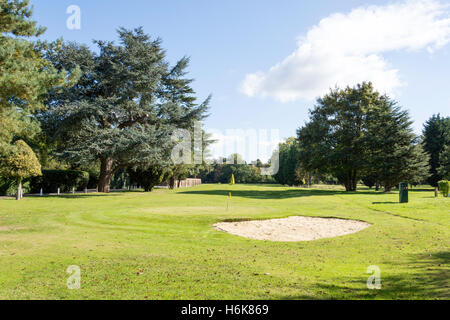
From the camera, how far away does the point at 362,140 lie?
123 ft

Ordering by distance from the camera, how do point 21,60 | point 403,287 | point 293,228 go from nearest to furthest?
point 403,287, point 293,228, point 21,60

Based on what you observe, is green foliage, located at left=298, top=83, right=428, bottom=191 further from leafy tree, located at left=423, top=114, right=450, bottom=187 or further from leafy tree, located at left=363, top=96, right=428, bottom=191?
leafy tree, located at left=423, top=114, right=450, bottom=187

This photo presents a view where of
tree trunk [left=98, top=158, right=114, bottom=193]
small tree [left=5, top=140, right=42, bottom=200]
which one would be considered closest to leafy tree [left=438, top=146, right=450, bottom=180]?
tree trunk [left=98, top=158, right=114, bottom=193]

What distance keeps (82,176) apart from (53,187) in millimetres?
4128

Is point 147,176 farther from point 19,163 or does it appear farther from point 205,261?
point 205,261

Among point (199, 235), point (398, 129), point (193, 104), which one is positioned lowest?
point (199, 235)

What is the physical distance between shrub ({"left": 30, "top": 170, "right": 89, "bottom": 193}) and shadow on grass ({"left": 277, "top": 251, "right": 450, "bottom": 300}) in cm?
3476

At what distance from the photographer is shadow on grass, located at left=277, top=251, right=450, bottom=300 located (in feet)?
16.2

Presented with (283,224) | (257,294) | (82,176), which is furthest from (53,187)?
(257,294)

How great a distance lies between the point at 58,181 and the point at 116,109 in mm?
11702

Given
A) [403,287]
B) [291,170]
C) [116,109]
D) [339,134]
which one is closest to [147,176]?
[116,109]

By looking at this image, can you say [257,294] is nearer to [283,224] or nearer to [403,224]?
[283,224]

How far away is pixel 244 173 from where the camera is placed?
9938 cm
